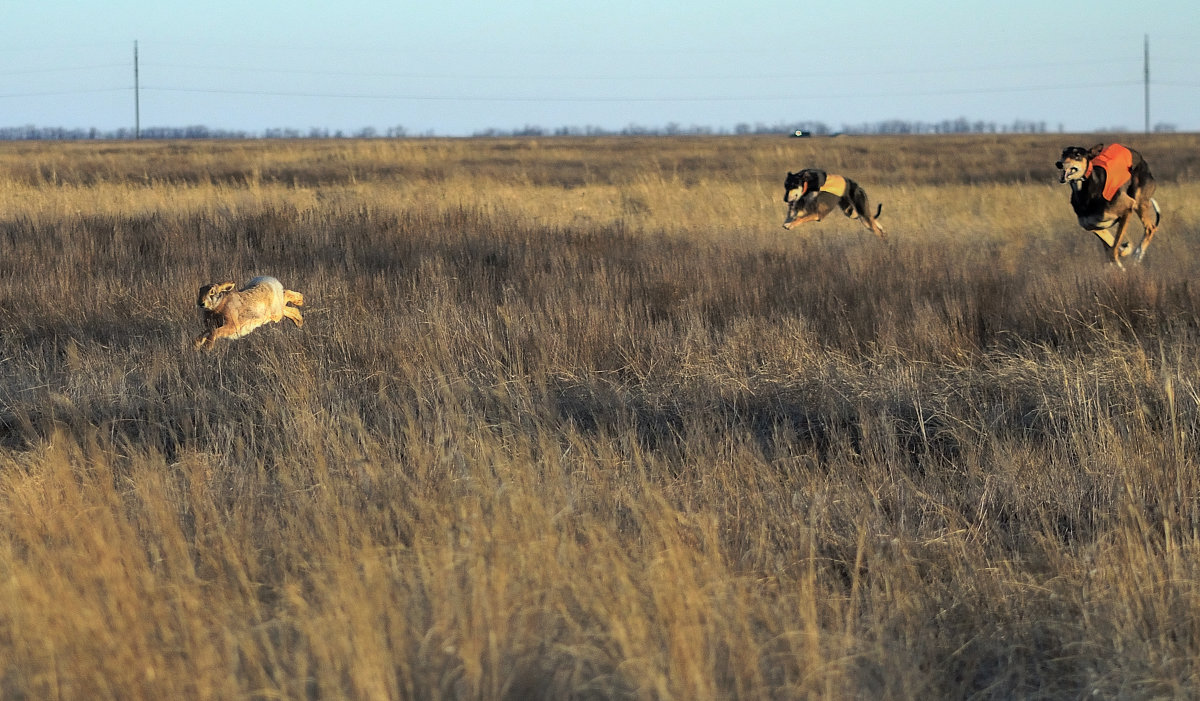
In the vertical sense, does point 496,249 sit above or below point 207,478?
above

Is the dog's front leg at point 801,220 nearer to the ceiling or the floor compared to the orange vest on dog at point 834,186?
nearer to the floor

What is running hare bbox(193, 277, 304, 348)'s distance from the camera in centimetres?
681

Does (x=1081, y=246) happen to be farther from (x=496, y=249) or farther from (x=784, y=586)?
(x=784, y=586)

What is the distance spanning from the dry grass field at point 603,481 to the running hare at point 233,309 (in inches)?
7.3

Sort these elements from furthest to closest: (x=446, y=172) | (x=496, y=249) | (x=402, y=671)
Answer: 1. (x=446, y=172)
2. (x=496, y=249)
3. (x=402, y=671)

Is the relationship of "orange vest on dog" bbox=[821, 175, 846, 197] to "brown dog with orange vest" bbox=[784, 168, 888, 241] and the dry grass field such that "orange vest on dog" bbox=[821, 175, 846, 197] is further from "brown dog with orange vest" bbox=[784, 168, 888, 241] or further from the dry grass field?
the dry grass field

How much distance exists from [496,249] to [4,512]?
24.3ft

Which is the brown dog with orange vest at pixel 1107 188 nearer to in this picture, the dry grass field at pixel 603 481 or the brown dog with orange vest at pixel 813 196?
the dry grass field at pixel 603 481

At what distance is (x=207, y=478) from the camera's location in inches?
167

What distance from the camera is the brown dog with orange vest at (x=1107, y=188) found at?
36.4 feet

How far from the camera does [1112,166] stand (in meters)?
11.2

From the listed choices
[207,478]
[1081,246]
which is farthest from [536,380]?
[1081,246]

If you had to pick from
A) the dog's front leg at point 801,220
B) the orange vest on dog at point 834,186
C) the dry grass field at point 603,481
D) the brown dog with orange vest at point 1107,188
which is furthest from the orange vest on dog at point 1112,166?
the dog's front leg at point 801,220

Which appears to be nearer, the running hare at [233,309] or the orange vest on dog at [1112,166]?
the running hare at [233,309]
